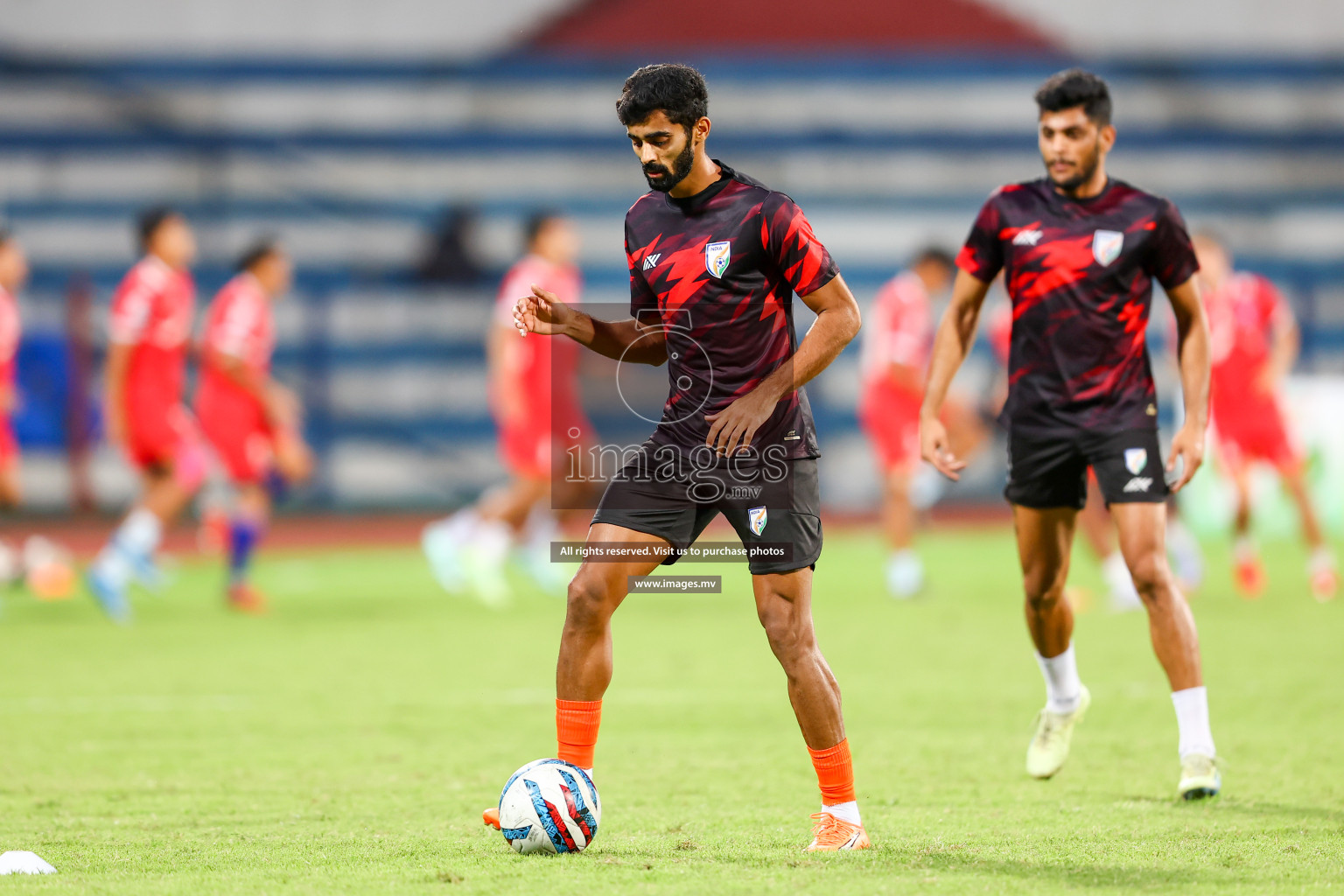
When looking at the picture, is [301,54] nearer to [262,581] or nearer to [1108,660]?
[262,581]

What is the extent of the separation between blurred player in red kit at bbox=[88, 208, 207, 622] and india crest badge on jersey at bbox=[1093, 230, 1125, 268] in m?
7.18

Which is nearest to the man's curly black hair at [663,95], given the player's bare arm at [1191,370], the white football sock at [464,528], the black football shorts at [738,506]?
the black football shorts at [738,506]

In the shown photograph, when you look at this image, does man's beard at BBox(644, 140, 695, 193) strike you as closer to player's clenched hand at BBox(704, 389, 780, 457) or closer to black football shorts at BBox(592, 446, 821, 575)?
player's clenched hand at BBox(704, 389, 780, 457)

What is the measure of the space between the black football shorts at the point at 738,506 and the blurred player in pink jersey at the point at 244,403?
6616mm

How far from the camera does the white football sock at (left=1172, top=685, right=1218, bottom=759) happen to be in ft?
17.0

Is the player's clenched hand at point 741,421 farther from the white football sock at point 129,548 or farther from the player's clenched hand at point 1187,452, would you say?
the white football sock at point 129,548

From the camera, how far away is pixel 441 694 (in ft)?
25.0

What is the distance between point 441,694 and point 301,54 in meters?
16.1

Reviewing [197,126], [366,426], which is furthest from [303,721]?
[197,126]

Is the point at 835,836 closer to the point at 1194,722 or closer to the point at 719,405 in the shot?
the point at 719,405

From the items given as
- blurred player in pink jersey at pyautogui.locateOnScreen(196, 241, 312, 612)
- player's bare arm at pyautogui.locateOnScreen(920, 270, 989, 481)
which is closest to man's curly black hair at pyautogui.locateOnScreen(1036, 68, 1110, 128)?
player's bare arm at pyautogui.locateOnScreen(920, 270, 989, 481)

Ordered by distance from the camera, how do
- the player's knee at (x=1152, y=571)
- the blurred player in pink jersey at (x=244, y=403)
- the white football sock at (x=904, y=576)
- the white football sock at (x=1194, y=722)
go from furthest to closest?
1. the white football sock at (x=904, y=576)
2. the blurred player in pink jersey at (x=244, y=403)
3. the player's knee at (x=1152, y=571)
4. the white football sock at (x=1194, y=722)

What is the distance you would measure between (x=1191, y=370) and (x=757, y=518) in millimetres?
1978

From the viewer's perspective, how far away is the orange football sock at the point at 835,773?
14.5 ft
